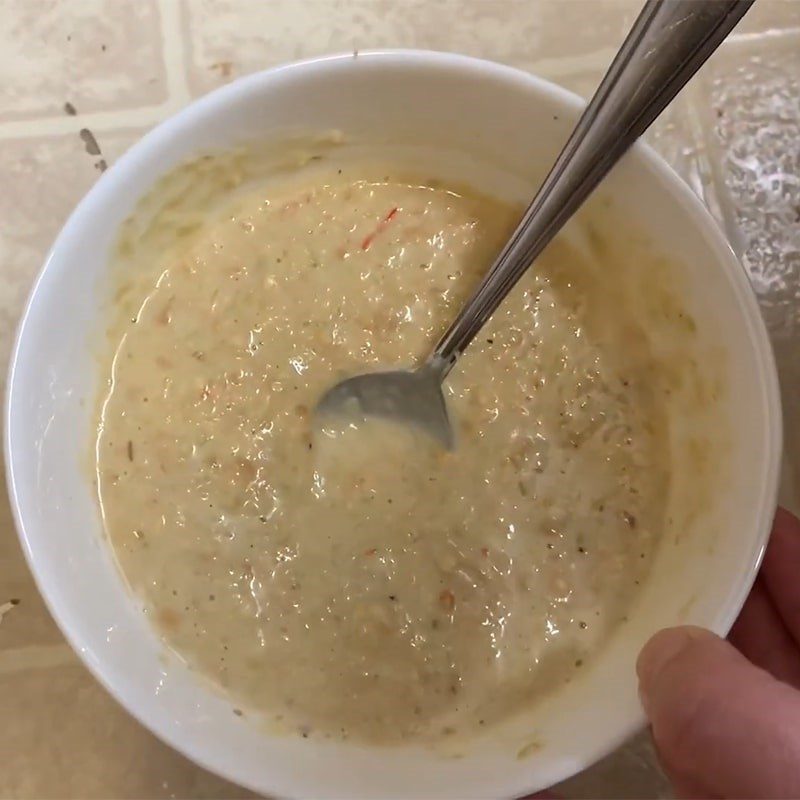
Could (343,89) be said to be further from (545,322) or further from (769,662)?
(769,662)

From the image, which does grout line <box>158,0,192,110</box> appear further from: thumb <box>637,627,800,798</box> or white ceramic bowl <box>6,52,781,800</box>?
thumb <box>637,627,800,798</box>

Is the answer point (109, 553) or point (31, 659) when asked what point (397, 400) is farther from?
point (31, 659)

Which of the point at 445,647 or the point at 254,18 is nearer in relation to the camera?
the point at 445,647

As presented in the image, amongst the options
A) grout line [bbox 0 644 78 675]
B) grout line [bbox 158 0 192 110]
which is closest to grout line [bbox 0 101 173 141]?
grout line [bbox 158 0 192 110]

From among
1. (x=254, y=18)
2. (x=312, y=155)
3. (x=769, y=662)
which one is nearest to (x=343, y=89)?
(x=312, y=155)

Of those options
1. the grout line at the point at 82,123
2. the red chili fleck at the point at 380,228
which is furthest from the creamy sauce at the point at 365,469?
the grout line at the point at 82,123
